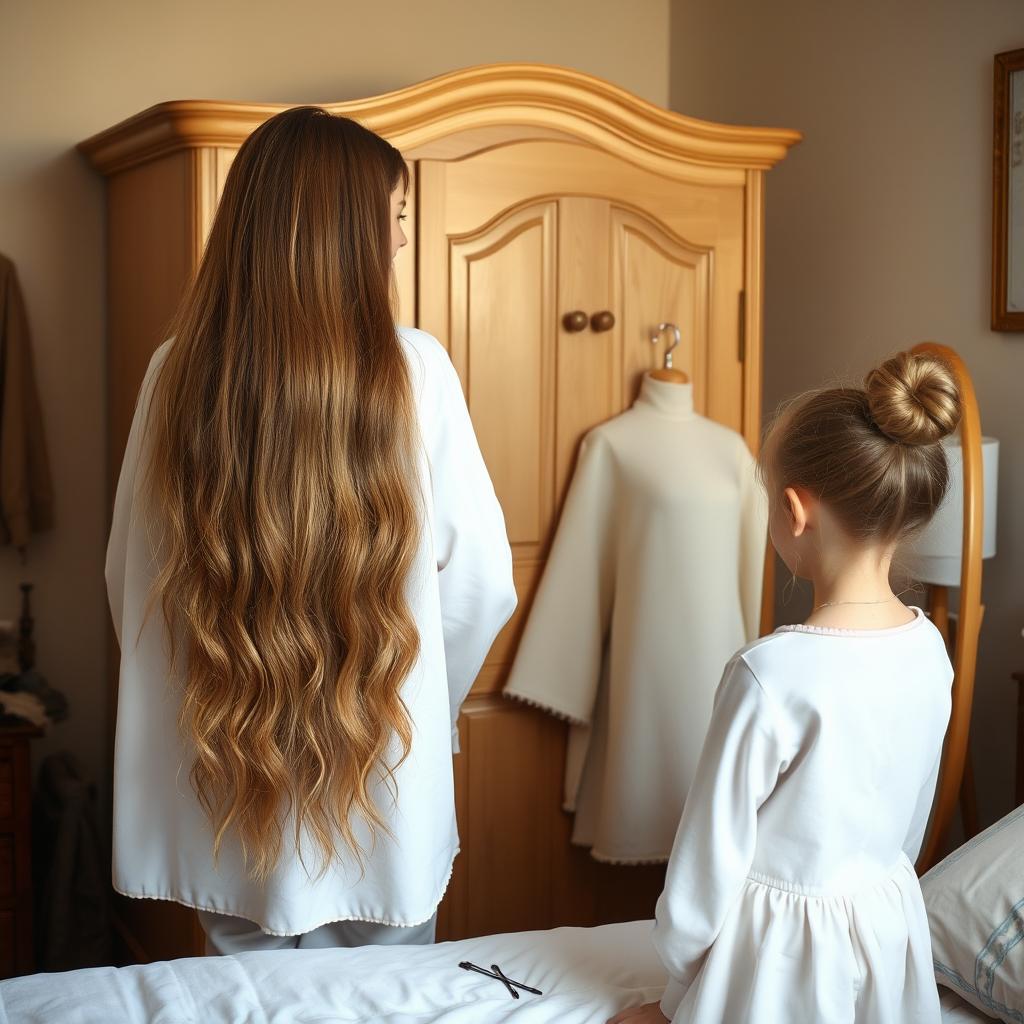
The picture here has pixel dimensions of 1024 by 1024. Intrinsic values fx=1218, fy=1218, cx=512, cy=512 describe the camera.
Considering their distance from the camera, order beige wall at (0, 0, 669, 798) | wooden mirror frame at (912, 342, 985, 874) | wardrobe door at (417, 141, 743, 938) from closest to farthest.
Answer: wooden mirror frame at (912, 342, 985, 874)
wardrobe door at (417, 141, 743, 938)
beige wall at (0, 0, 669, 798)

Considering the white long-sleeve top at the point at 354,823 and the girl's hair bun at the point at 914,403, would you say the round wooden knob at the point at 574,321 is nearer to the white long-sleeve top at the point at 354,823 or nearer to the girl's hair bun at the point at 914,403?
the white long-sleeve top at the point at 354,823

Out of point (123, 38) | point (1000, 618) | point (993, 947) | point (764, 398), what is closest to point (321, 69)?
point (123, 38)

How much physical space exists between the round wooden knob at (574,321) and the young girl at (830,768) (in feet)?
3.51

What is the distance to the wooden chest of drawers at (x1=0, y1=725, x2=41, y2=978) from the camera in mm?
2283

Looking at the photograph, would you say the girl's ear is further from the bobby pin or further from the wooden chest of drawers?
the wooden chest of drawers

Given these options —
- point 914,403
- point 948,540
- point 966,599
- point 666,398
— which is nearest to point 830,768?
point 914,403

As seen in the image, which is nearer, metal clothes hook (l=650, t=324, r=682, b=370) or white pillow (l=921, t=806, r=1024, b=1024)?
white pillow (l=921, t=806, r=1024, b=1024)

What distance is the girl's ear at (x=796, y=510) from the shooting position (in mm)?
1280

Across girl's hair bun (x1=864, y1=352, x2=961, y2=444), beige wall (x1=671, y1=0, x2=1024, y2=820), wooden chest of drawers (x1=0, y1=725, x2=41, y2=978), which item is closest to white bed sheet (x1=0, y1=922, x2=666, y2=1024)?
girl's hair bun (x1=864, y1=352, x2=961, y2=444)

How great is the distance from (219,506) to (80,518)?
140 centimetres

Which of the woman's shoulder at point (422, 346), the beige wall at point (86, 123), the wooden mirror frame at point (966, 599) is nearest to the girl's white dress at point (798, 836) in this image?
the woman's shoulder at point (422, 346)

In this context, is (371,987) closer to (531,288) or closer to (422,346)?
Result: (422,346)

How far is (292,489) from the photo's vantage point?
141 cm

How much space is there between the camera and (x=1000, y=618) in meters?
2.43
